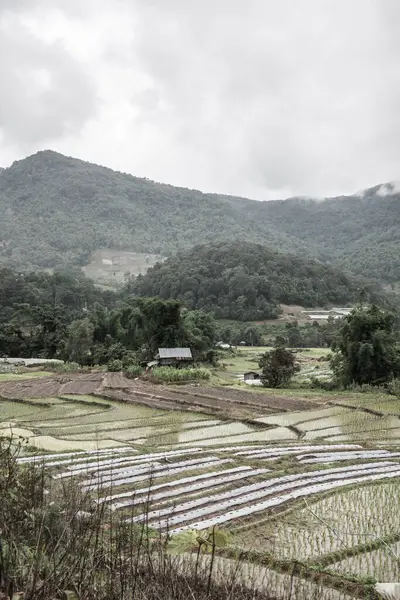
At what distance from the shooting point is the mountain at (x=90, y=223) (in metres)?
150

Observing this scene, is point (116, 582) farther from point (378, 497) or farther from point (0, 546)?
point (378, 497)

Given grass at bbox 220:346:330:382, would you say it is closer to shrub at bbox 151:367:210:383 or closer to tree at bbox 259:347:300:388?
tree at bbox 259:347:300:388

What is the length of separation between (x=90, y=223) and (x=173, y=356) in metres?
145

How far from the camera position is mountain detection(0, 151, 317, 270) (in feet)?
491

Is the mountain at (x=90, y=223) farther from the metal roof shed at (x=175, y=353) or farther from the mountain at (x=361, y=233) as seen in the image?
the metal roof shed at (x=175, y=353)

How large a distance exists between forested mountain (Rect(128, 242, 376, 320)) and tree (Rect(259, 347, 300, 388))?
40.8 meters

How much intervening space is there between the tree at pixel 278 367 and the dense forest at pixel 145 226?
95614 millimetres

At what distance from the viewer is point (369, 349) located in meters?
24.4

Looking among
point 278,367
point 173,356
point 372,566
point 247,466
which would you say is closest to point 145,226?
point 173,356

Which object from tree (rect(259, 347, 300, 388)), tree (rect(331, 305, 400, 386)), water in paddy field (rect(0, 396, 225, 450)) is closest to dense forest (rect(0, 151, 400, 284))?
tree (rect(259, 347, 300, 388))

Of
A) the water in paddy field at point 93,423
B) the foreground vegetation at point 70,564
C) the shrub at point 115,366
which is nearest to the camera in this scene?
the foreground vegetation at point 70,564

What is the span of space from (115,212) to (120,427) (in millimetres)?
172442

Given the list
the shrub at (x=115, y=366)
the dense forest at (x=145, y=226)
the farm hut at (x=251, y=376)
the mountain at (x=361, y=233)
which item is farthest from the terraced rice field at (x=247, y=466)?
the dense forest at (x=145, y=226)

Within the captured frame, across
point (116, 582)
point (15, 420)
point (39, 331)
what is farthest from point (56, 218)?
point (116, 582)
